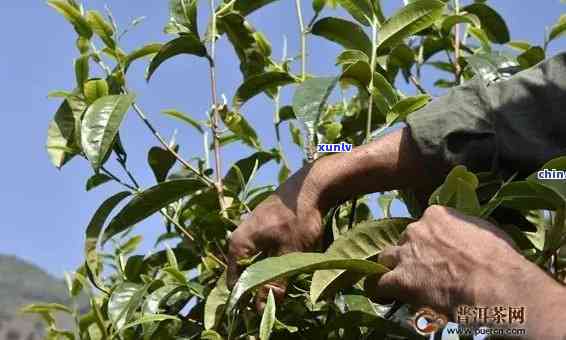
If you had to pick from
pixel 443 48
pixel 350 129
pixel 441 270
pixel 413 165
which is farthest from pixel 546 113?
pixel 443 48

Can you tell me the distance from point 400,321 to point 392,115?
34cm

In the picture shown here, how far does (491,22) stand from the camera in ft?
5.92

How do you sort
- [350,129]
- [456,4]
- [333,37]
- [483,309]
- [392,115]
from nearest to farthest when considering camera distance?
[483,309] < [392,115] < [333,37] < [350,129] < [456,4]

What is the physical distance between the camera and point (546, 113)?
1.22 m

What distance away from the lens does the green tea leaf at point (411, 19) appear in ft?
4.46

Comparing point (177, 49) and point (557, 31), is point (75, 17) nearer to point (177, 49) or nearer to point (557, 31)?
point (177, 49)

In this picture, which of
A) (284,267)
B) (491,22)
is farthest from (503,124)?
(491,22)

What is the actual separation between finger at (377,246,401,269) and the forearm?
19 centimetres

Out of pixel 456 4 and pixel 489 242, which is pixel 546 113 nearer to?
pixel 489 242

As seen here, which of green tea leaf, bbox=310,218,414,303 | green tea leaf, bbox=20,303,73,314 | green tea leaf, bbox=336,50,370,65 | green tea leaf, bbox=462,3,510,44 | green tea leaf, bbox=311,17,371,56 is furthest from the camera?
green tea leaf, bbox=462,3,510,44

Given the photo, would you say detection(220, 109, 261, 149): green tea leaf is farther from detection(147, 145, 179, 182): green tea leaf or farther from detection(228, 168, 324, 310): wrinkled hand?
detection(228, 168, 324, 310): wrinkled hand

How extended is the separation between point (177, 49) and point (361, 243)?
530mm

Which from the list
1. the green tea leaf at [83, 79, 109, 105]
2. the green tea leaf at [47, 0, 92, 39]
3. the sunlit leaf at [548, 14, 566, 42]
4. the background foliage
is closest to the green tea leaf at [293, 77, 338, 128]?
the background foliage

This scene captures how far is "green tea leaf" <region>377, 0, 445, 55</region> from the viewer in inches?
53.6
